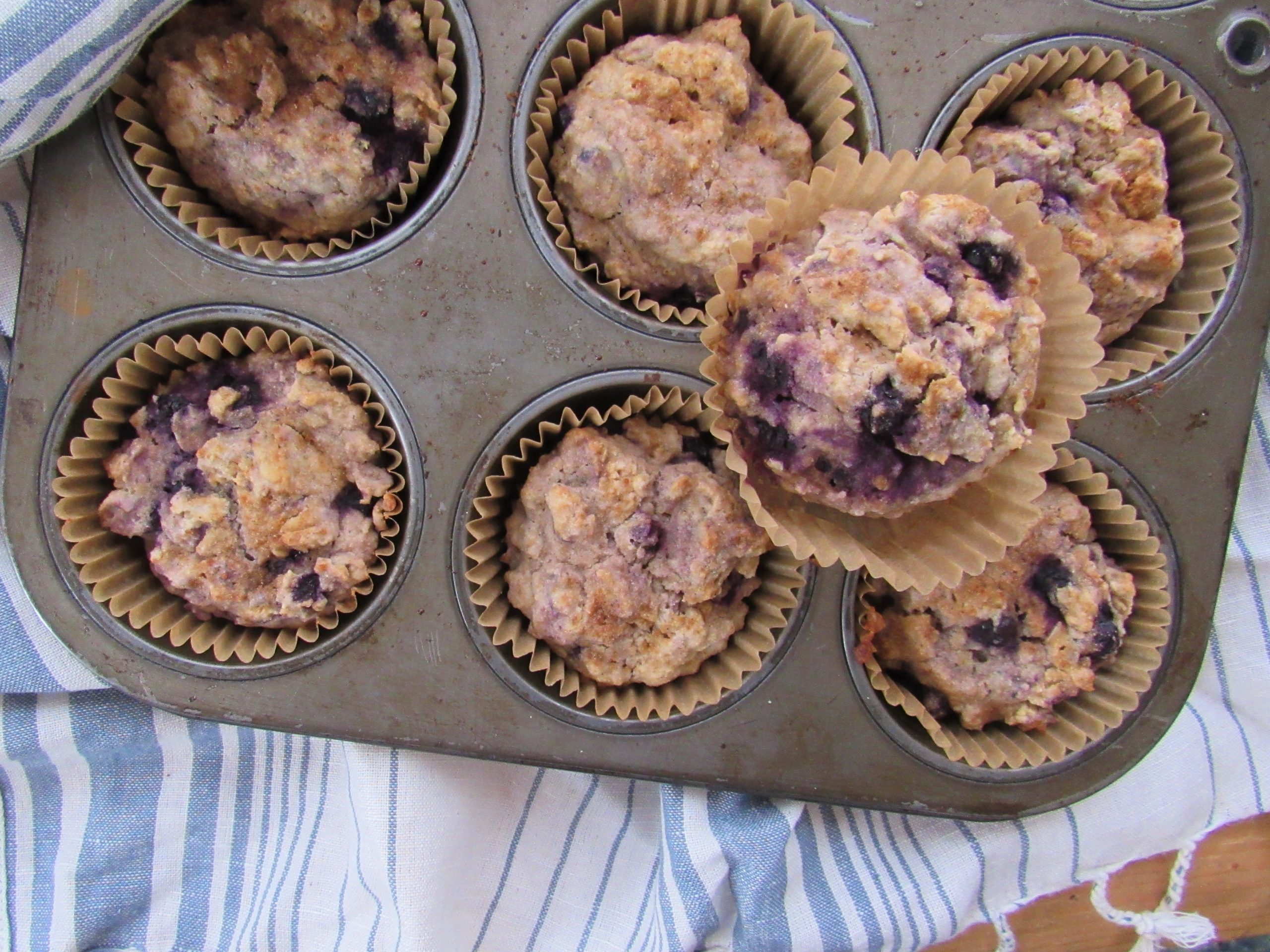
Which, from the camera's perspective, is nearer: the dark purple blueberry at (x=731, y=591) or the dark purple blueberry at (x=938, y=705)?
the dark purple blueberry at (x=731, y=591)

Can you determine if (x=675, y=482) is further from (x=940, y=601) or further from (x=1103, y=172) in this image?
(x=1103, y=172)

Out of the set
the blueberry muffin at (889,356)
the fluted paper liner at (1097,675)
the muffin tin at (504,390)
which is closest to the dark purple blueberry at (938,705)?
the fluted paper liner at (1097,675)

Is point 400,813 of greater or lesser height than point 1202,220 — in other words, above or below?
below

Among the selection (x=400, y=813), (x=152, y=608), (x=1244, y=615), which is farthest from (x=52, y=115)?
(x=1244, y=615)

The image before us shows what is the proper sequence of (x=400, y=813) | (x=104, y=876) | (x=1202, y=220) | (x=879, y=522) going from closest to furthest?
(x=879, y=522)
(x=1202, y=220)
(x=400, y=813)
(x=104, y=876)

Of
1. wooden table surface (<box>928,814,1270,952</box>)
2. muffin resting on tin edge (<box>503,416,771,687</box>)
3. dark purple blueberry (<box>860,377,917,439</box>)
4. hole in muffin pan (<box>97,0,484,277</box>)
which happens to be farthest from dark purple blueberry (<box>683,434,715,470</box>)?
wooden table surface (<box>928,814,1270,952</box>)

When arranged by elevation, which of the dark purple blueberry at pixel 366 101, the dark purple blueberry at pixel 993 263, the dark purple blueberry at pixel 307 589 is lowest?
the dark purple blueberry at pixel 307 589

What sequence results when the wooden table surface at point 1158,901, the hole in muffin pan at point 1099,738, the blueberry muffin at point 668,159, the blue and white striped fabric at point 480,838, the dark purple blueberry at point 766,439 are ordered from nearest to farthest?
the dark purple blueberry at point 766,439 → the blueberry muffin at point 668,159 → the hole in muffin pan at point 1099,738 → the blue and white striped fabric at point 480,838 → the wooden table surface at point 1158,901

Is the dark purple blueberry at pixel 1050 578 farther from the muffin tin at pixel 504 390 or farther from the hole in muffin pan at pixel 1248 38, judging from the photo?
the hole in muffin pan at pixel 1248 38
